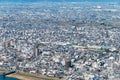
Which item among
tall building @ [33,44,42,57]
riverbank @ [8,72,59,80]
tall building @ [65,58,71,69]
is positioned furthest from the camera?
tall building @ [33,44,42,57]

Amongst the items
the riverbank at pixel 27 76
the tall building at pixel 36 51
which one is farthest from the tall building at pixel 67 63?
the tall building at pixel 36 51

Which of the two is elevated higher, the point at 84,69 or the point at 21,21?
the point at 21,21

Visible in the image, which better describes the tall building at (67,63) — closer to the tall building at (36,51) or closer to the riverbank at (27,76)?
the riverbank at (27,76)

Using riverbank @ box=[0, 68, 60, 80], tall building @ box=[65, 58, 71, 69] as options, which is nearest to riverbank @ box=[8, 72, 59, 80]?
riverbank @ box=[0, 68, 60, 80]

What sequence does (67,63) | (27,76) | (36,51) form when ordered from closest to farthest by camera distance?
(27,76)
(67,63)
(36,51)

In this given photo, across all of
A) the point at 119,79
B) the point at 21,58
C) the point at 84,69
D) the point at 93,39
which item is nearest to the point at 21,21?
the point at 93,39

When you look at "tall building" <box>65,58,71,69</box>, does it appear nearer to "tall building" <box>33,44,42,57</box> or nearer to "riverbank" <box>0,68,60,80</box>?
"riverbank" <box>0,68,60,80</box>

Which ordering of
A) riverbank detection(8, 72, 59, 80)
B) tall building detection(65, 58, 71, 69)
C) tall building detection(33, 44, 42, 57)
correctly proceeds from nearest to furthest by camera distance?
riverbank detection(8, 72, 59, 80) < tall building detection(65, 58, 71, 69) < tall building detection(33, 44, 42, 57)

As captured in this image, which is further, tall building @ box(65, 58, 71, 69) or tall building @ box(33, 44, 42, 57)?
tall building @ box(33, 44, 42, 57)

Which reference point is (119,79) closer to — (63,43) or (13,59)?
(13,59)

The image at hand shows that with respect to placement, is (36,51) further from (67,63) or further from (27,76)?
(27,76)

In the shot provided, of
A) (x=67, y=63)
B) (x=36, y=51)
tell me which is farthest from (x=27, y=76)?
(x=36, y=51)
